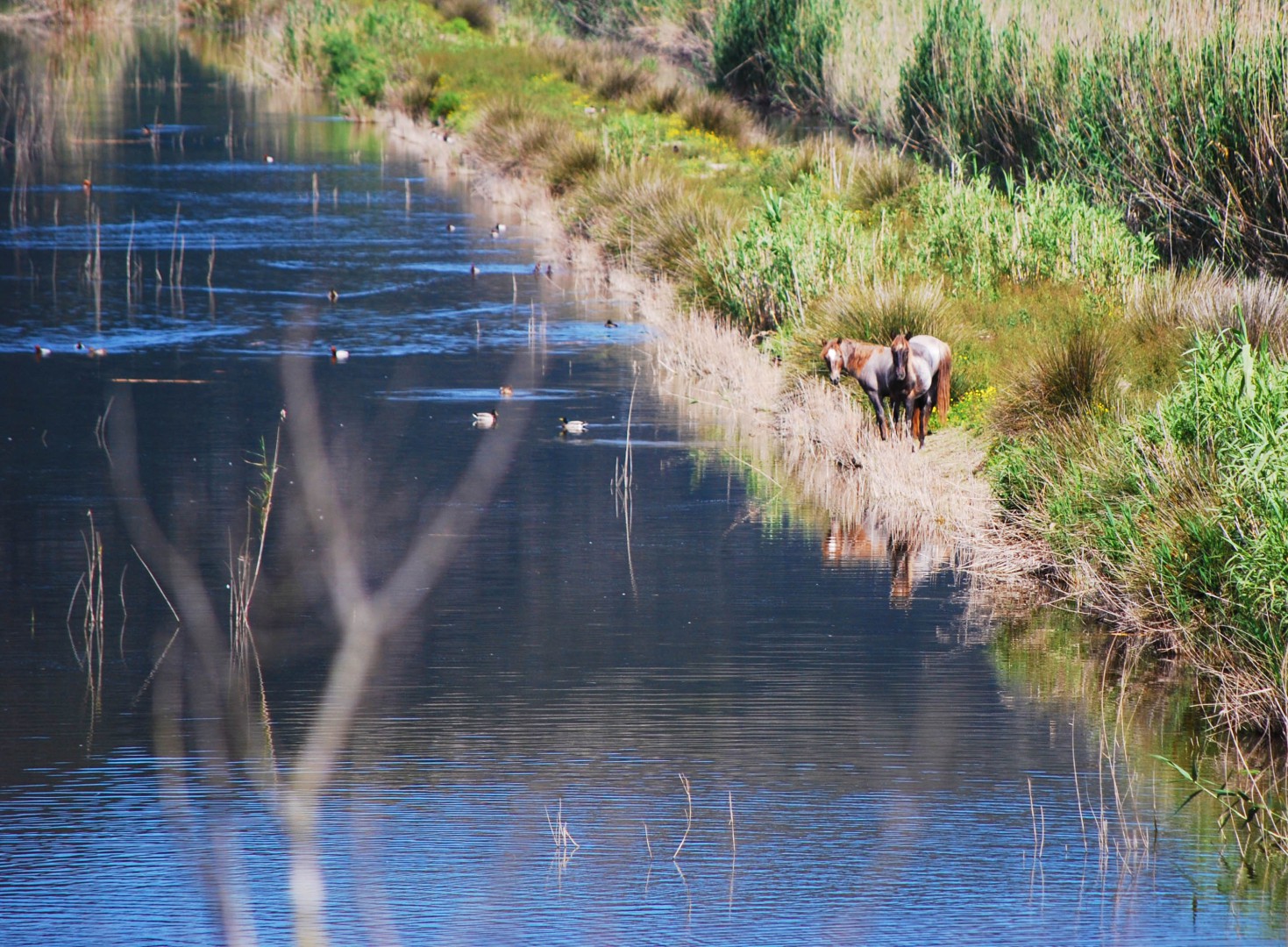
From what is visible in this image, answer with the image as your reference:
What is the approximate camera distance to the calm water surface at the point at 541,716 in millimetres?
6270

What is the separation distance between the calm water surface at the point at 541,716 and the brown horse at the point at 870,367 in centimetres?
104

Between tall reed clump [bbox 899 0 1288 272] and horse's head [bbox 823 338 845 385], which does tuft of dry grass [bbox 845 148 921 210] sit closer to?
tall reed clump [bbox 899 0 1288 272]

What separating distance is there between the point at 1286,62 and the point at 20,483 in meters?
10.5

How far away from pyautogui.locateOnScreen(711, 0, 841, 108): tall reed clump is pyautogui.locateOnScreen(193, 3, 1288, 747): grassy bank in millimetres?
4561

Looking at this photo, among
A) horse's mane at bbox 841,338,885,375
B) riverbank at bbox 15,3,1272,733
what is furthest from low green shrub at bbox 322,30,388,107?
horse's mane at bbox 841,338,885,375

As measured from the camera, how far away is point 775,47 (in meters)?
38.0

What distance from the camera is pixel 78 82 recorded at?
38.6 meters

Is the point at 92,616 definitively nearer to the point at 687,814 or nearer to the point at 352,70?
the point at 687,814

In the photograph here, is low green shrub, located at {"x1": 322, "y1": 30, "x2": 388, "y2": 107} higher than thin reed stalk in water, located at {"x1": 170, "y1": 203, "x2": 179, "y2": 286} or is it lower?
higher

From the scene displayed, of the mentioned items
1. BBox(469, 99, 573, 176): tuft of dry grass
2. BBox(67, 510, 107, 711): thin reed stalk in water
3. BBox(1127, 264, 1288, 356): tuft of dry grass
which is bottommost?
BBox(67, 510, 107, 711): thin reed stalk in water

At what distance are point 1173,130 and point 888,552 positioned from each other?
335 inches

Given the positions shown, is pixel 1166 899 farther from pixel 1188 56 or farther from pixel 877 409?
pixel 1188 56

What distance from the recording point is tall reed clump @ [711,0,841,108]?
36.6m

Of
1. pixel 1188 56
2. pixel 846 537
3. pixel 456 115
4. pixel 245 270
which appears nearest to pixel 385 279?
pixel 245 270
